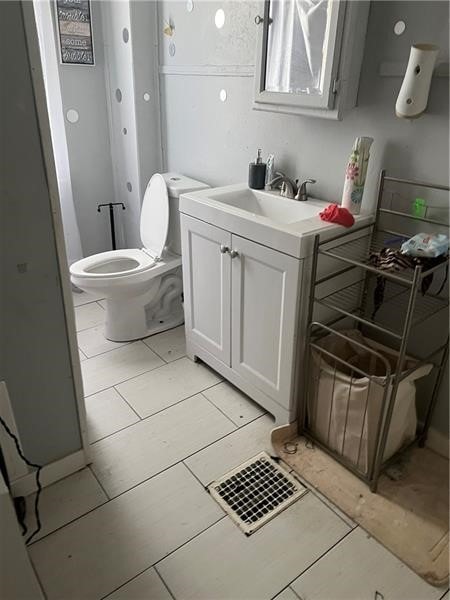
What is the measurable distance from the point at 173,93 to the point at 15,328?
176 centimetres

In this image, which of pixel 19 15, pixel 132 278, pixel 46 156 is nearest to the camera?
pixel 19 15

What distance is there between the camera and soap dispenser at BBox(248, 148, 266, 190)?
204 cm

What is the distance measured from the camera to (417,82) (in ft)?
4.62

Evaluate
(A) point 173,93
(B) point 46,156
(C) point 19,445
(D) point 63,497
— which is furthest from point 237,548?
(A) point 173,93

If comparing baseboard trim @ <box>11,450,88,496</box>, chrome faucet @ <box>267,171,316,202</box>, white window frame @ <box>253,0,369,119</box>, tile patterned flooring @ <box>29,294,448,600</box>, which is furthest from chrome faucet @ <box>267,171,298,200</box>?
baseboard trim @ <box>11,450,88,496</box>

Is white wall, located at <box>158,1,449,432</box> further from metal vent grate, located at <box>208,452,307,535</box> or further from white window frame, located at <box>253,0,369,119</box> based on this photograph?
metal vent grate, located at <box>208,452,307,535</box>

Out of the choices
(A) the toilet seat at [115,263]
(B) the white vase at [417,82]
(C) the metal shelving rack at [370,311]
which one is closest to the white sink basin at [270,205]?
(C) the metal shelving rack at [370,311]

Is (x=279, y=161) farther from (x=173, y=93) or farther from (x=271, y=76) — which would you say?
(x=173, y=93)

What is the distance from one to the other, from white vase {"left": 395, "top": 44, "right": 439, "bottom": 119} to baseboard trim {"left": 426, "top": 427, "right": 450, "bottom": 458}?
118cm

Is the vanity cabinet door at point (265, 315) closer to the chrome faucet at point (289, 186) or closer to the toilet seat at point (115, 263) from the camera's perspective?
the chrome faucet at point (289, 186)

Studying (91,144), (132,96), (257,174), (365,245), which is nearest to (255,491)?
(365,245)

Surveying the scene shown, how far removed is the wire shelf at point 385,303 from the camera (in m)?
1.67

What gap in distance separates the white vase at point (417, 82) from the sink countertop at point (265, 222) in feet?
1.30

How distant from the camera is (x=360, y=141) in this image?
1595mm
